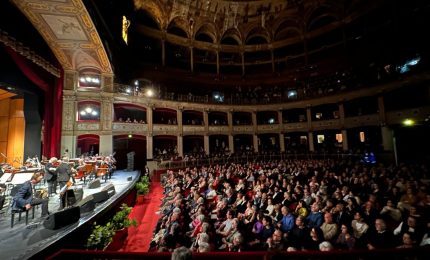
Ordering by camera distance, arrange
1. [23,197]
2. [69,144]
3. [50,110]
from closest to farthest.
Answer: [23,197]
[50,110]
[69,144]

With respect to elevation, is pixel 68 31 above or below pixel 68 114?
above

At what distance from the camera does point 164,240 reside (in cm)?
396

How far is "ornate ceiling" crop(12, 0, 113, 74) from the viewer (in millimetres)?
8383

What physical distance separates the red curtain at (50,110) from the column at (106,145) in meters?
2.42

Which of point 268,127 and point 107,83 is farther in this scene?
point 268,127

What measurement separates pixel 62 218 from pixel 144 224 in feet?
10.2

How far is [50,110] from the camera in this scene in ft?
36.4

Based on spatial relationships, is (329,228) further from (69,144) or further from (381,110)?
(381,110)

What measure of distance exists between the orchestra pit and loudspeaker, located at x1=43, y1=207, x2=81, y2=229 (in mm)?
Result: 42

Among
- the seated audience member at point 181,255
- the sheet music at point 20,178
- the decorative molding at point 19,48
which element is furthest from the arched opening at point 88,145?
the seated audience member at point 181,255

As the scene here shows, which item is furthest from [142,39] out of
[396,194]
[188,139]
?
[396,194]

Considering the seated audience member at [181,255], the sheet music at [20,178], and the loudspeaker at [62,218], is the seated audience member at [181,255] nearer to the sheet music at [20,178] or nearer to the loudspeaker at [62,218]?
the loudspeaker at [62,218]

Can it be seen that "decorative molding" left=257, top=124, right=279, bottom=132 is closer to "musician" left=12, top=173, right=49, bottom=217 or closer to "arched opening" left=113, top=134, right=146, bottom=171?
"arched opening" left=113, top=134, right=146, bottom=171

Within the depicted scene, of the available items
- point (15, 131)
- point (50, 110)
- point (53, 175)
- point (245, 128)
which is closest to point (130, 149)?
point (50, 110)
